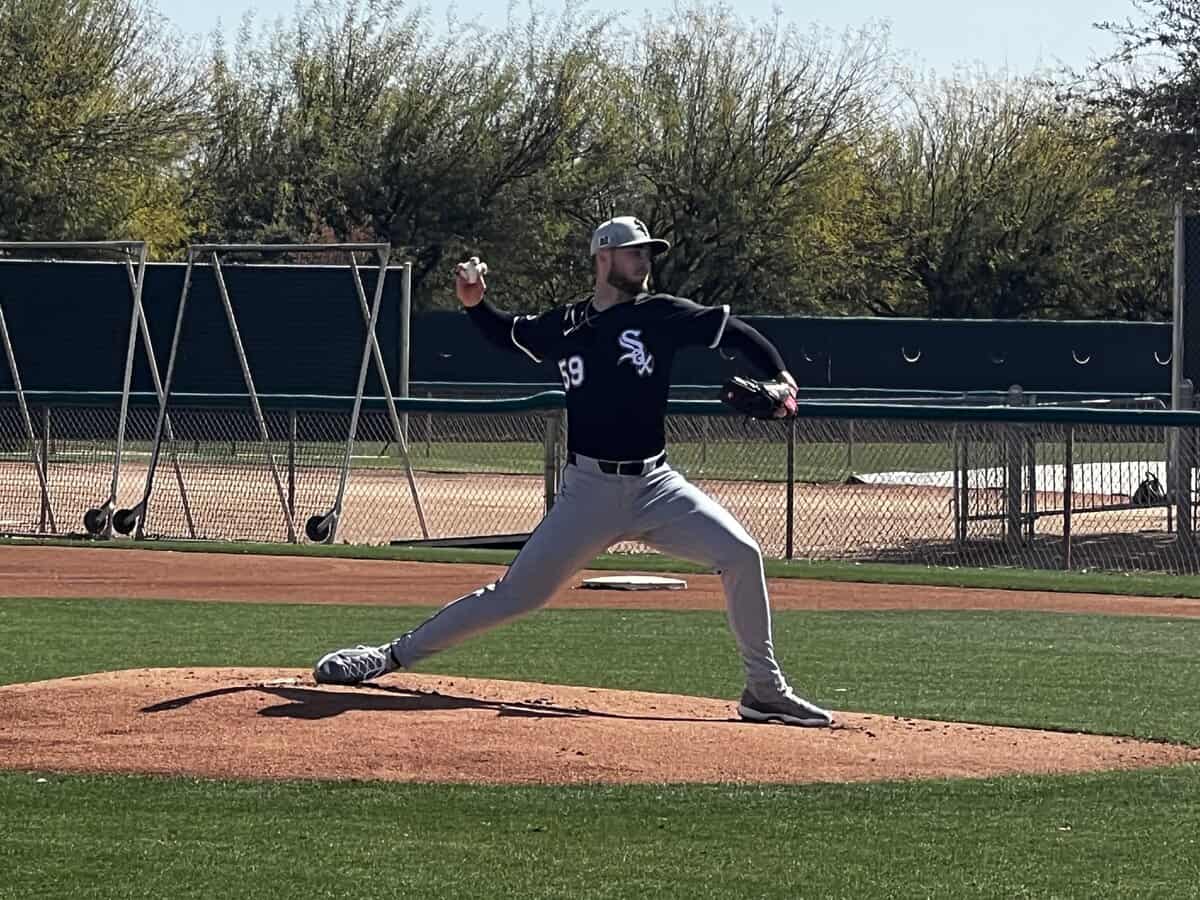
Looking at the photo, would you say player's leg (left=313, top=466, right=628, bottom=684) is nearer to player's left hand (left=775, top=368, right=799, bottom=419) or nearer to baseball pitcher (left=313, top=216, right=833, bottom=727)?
baseball pitcher (left=313, top=216, right=833, bottom=727)

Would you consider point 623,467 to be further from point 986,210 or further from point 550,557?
point 986,210

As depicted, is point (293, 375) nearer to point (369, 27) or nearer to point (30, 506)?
point (30, 506)

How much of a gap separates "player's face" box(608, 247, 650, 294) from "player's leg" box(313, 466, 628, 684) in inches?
28.2

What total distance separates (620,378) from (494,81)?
42.2 m

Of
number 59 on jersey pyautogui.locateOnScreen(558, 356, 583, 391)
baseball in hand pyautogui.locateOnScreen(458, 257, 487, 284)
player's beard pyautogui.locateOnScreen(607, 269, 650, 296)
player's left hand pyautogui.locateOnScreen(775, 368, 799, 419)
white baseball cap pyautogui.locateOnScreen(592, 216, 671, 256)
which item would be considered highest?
white baseball cap pyautogui.locateOnScreen(592, 216, 671, 256)

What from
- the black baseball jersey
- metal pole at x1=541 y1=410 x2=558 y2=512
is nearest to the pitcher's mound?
the black baseball jersey

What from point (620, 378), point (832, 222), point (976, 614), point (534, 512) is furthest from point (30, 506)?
point (832, 222)

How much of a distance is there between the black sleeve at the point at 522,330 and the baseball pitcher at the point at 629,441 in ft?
0.04

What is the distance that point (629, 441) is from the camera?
8.09m

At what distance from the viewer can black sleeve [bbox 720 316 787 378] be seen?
8.05 m

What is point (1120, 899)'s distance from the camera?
5.93m

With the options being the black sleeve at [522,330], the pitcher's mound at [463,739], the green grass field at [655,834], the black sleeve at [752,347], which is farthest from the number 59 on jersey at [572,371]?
the green grass field at [655,834]

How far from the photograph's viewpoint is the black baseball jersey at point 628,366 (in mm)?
8039

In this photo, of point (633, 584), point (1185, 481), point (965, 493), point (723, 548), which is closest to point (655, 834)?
point (723, 548)
